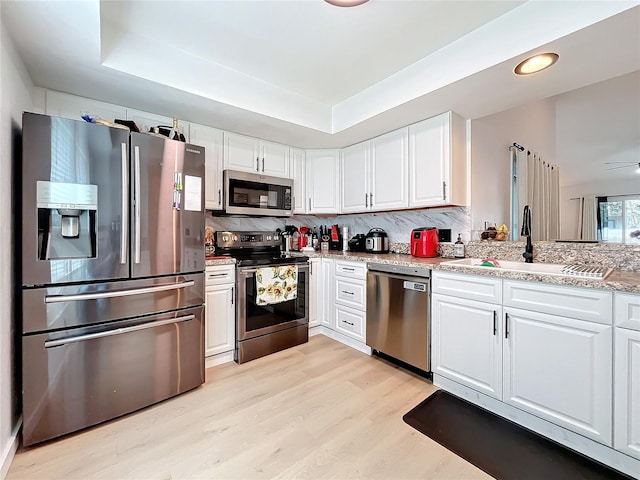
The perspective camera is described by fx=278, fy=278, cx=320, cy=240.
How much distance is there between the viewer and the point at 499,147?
104 inches

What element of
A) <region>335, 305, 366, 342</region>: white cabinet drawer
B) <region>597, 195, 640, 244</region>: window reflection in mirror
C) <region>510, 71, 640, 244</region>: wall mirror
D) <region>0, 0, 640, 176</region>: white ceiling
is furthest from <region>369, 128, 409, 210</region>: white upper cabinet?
<region>597, 195, 640, 244</region>: window reflection in mirror

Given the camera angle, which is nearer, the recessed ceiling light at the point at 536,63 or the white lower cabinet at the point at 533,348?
the white lower cabinet at the point at 533,348

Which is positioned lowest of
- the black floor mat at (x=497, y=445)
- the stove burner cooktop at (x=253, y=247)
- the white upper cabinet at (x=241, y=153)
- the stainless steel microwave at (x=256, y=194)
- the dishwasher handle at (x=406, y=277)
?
the black floor mat at (x=497, y=445)

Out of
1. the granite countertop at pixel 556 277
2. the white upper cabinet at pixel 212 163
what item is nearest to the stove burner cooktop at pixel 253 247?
the white upper cabinet at pixel 212 163

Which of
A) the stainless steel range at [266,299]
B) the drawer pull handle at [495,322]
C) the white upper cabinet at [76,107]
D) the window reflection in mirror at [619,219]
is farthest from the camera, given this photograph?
the stainless steel range at [266,299]

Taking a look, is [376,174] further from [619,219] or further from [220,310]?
[220,310]

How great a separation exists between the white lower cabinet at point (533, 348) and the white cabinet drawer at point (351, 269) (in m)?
0.70

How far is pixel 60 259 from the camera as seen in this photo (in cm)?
150

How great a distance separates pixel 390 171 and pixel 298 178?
110 cm

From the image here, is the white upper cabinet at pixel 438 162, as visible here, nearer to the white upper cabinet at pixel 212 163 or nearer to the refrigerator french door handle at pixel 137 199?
the white upper cabinet at pixel 212 163

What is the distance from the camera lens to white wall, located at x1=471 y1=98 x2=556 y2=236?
2506 mm

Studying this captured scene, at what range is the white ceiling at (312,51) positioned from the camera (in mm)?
1425

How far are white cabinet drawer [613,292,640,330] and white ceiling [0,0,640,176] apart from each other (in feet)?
4.20

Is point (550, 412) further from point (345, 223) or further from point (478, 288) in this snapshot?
point (345, 223)
